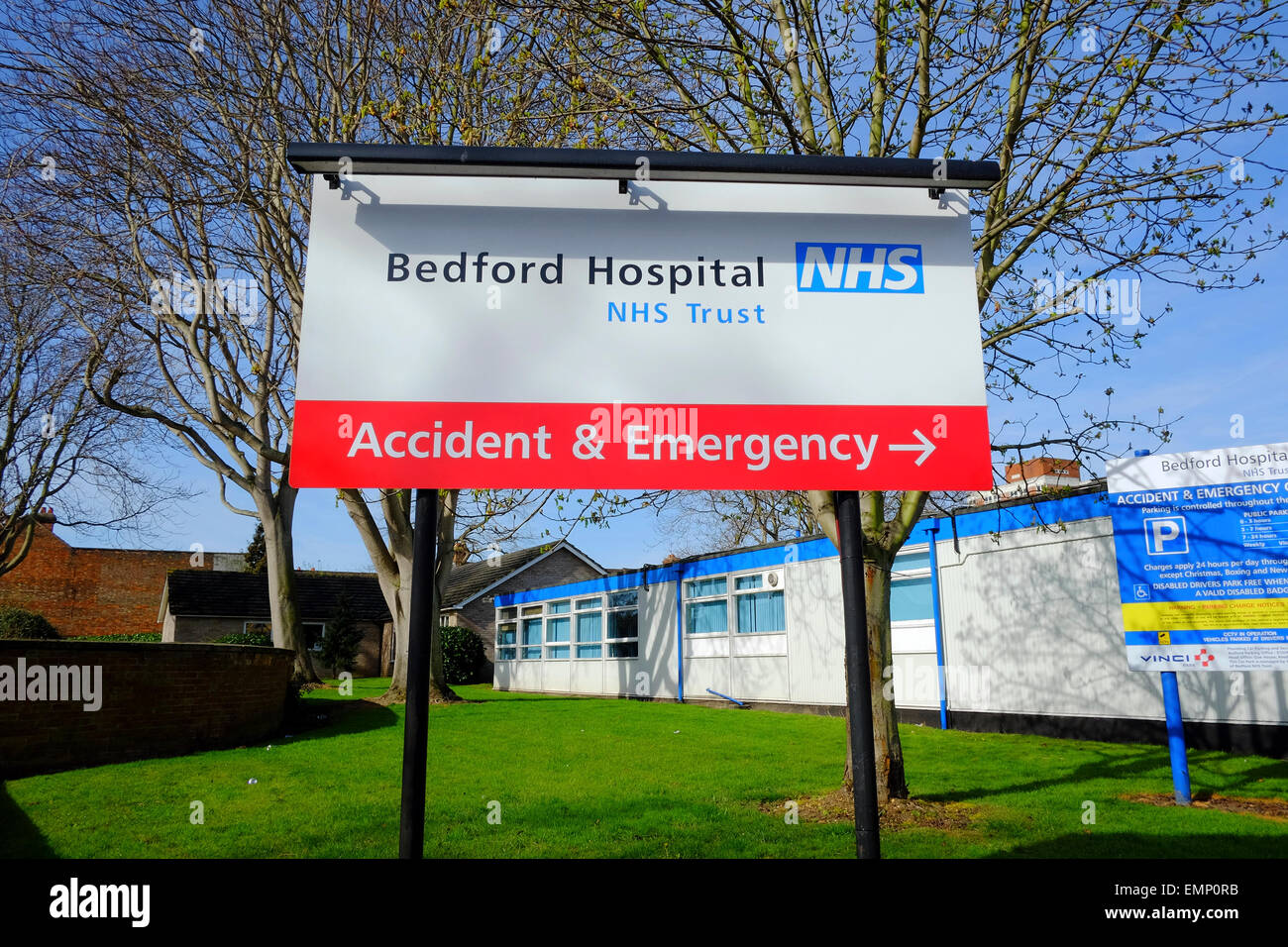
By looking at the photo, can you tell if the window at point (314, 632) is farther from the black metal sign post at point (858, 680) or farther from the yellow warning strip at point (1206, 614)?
the black metal sign post at point (858, 680)

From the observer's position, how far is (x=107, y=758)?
10.2 metres

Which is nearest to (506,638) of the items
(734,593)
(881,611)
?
(734,593)

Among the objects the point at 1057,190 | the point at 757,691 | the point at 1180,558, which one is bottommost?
the point at 757,691

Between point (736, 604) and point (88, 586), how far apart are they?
Answer: 42.7 m

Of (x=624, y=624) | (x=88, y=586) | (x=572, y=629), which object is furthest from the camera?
(x=88, y=586)

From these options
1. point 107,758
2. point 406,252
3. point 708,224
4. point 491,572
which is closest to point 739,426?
point 708,224

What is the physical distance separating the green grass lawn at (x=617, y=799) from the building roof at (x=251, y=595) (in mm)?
32424

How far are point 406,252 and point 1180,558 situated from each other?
316 inches

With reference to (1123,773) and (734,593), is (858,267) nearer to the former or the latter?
(1123,773)

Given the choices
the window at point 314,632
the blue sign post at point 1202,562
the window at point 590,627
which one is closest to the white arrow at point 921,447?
the blue sign post at point 1202,562

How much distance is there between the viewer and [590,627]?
28.9 metres

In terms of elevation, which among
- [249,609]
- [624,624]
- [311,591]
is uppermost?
[311,591]
